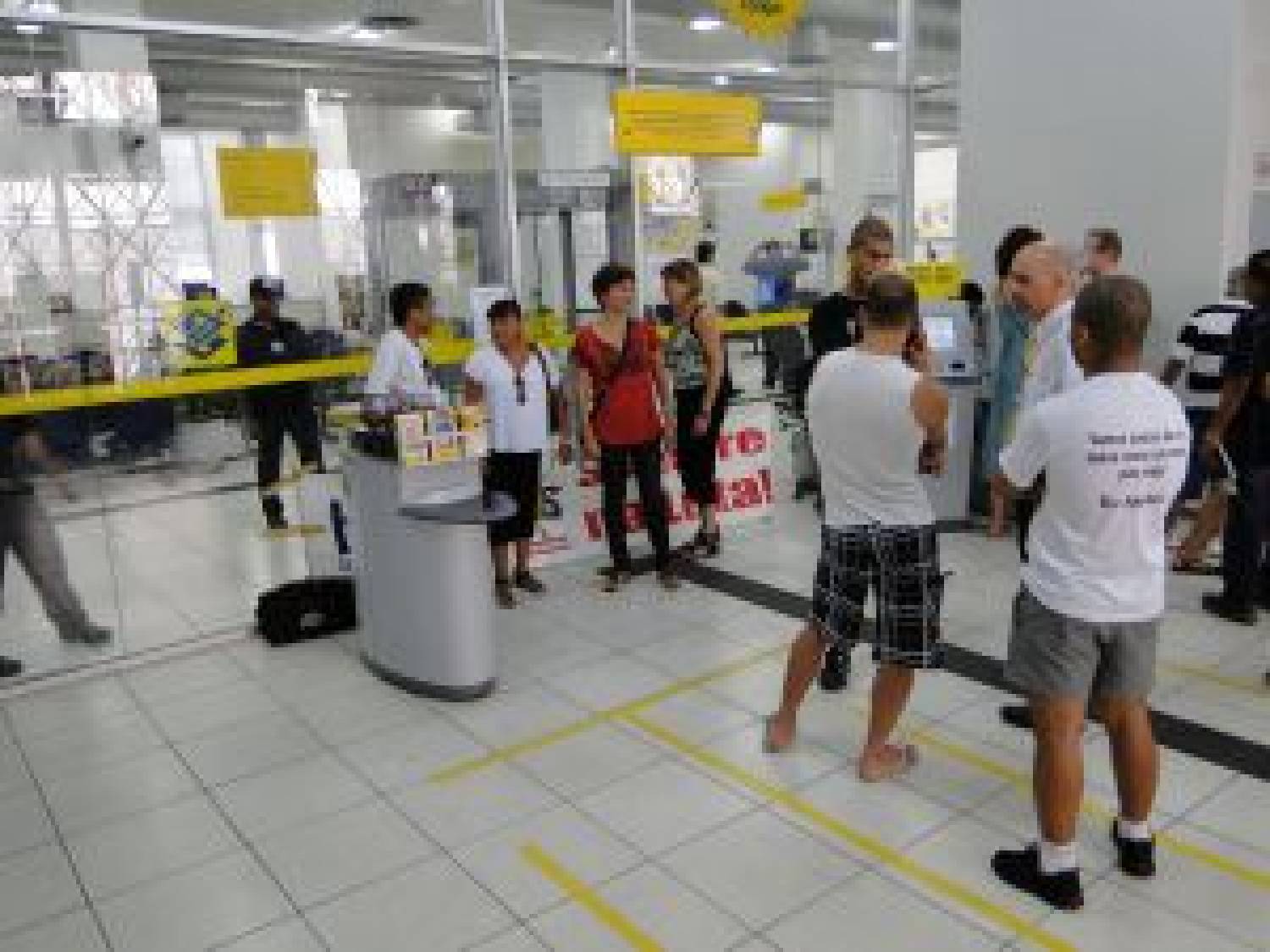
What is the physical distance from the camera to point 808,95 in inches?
256

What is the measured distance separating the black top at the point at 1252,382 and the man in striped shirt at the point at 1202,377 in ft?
1.99

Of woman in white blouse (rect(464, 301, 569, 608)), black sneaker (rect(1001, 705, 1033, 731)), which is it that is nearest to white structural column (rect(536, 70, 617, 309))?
woman in white blouse (rect(464, 301, 569, 608))

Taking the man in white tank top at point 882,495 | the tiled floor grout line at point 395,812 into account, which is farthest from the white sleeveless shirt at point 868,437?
the tiled floor grout line at point 395,812

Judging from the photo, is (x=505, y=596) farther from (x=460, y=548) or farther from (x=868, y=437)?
(x=868, y=437)

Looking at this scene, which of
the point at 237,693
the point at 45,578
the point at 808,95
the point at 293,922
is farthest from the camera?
the point at 808,95

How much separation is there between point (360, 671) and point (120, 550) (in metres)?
2.55

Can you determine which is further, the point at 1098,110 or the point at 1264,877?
the point at 1098,110

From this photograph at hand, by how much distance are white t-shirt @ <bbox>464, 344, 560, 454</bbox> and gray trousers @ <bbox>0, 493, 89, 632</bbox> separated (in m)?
1.85

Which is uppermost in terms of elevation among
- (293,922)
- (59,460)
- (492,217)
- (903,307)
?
(492,217)

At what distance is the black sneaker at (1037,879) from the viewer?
8.04 ft

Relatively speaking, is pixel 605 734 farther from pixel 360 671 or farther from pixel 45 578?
pixel 45 578

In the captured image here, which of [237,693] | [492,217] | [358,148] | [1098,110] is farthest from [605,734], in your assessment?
[1098,110]

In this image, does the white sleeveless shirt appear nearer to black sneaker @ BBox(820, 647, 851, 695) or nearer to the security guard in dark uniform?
black sneaker @ BBox(820, 647, 851, 695)

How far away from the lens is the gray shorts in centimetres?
227
